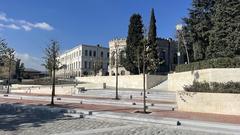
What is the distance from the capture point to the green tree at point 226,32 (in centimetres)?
3102

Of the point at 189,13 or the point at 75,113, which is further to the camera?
the point at 189,13

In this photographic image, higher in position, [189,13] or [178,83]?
[189,13]

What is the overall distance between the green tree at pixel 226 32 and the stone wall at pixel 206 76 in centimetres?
330

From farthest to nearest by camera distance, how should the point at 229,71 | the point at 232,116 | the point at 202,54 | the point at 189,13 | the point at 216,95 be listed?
the point at 189,13 < the point at 202,54 < the point at 229,71 < the point at 216,95 < the point at 232,116

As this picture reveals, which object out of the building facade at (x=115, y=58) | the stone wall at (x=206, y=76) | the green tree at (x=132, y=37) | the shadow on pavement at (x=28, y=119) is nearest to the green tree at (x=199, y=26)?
the stone wall at (x=206, y=76)

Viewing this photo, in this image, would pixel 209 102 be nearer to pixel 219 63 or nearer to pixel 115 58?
pixel 219 63

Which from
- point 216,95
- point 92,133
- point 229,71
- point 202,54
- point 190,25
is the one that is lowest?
point 92,133

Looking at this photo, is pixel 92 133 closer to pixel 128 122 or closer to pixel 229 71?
pixel 128 122

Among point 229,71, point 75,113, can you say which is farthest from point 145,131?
point 229,71

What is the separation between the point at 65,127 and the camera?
12930 mm

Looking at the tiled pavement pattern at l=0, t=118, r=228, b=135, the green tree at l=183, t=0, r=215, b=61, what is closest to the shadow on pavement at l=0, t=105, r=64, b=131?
the tiled pavement pattern at l=0, t=118, r=228, b=135

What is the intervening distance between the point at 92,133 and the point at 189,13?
3198 centimetres

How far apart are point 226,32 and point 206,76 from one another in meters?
5.86

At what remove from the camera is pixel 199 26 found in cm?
3794
